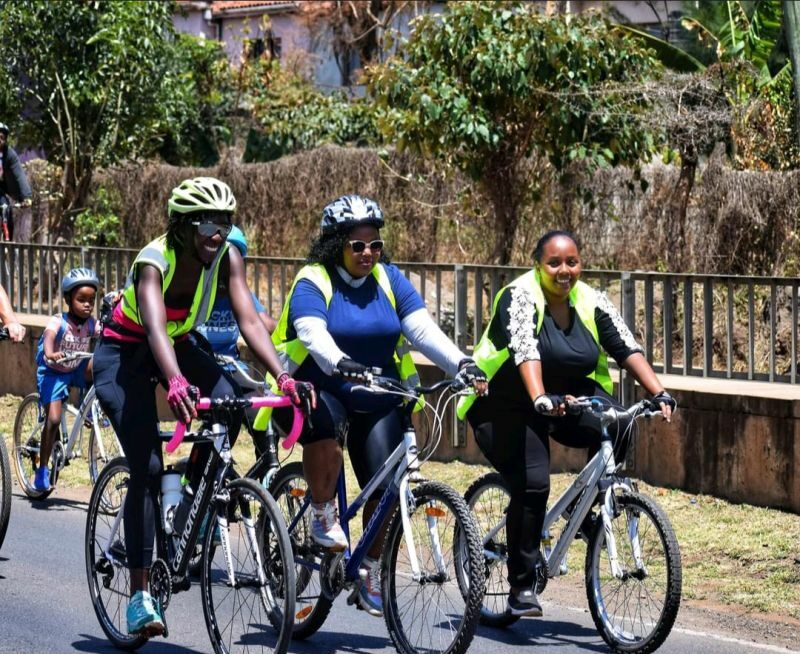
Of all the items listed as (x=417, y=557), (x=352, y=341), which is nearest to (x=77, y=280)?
(x=352, y=341)

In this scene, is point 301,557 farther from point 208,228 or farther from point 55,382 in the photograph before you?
point 55,382

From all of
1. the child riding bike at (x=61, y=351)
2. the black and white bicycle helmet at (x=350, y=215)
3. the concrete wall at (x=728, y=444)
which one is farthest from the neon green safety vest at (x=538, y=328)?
the child riding bike at (x=61, y=351)

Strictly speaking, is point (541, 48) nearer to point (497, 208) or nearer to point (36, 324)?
point (497, 208)

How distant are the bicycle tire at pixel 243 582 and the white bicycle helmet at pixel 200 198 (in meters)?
1.14

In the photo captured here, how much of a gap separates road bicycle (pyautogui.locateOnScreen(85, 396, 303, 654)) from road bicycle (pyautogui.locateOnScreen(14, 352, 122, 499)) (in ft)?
13.2

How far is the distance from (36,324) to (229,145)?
16.8 m

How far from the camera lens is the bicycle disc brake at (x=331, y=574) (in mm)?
6586

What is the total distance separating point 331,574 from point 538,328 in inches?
57.5

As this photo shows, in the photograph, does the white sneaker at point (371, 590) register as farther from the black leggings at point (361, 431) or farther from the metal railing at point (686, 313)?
the metal railing at point (686, 313)

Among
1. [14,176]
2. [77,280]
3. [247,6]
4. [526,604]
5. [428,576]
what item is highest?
[247,6]

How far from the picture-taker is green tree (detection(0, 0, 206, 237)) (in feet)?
63.2

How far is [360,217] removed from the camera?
266 inches

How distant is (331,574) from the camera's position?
21.7 ft

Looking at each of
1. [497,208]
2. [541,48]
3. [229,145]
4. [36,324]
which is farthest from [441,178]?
[229,145]
